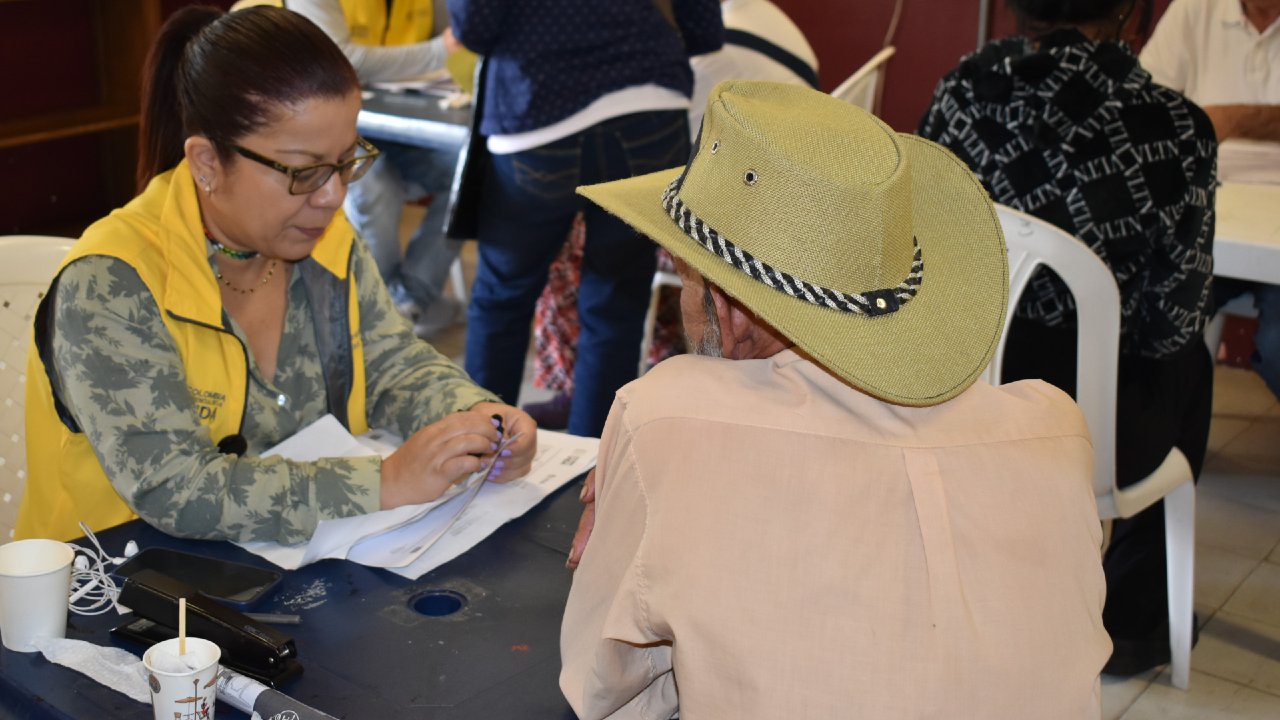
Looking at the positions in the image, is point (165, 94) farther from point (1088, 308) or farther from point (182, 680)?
point (1088, 308)

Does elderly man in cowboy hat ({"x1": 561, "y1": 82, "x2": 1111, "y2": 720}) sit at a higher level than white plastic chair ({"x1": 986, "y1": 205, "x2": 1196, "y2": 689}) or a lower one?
higher

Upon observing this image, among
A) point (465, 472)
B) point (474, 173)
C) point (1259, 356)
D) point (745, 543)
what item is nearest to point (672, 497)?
point (745, 543)

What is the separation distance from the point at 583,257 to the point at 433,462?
1501 millimetres

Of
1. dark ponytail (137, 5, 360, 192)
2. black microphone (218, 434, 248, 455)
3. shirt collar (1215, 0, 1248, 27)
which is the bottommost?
black microphone (218, 434, 248, 455)

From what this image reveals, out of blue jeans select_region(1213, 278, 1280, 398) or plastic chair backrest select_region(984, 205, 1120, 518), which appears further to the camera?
blue jeans select_region(1213, 278, 1280, 398)

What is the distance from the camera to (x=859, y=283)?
3.43ft

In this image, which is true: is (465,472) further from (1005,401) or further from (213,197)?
(1005,401)

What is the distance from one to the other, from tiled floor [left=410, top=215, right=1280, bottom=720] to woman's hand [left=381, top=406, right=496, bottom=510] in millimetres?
1490

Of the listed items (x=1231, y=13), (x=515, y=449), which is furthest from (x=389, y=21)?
(x=515, y=449)

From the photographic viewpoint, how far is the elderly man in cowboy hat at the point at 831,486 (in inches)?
36.8

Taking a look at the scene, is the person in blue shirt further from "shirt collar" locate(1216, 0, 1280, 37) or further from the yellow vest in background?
"shirt collar" locate(1216, 0, 1280, 37)

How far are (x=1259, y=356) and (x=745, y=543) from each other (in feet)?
8.32

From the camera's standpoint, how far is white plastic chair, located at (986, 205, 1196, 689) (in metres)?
2.11

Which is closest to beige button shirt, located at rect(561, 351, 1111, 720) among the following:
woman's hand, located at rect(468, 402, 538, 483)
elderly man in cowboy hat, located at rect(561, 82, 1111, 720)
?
elderly man in cowboy hat, located at rect(561, 82, 1111, 720)
